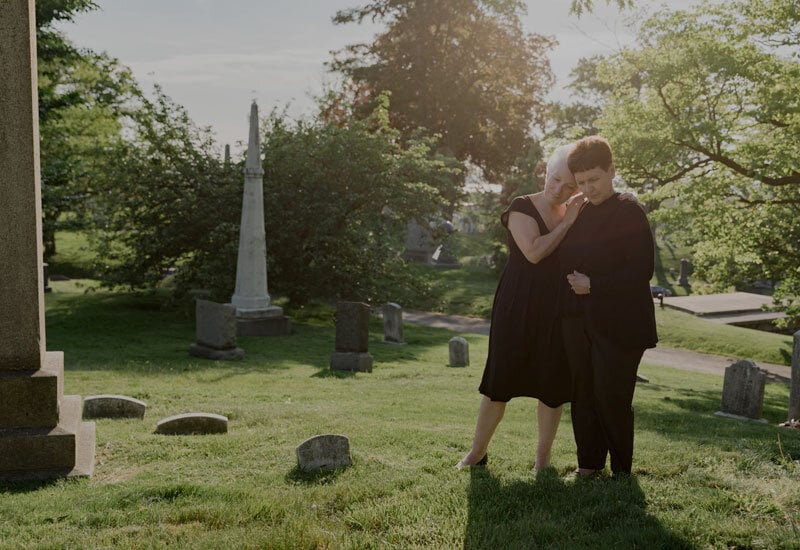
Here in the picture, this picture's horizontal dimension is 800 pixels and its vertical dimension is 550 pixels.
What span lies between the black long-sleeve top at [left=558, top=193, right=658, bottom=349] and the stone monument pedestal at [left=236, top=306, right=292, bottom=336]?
13879mm

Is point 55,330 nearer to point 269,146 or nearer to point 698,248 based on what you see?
point 269,146

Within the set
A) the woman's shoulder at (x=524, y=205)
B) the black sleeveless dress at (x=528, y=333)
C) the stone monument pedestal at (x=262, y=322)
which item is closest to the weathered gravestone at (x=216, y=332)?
the stone monument pedestal at (x=262, y=322)

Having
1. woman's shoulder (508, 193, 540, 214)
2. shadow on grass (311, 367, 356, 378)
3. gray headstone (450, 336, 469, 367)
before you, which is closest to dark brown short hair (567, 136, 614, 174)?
woman's shoulder (508, 193, 540, 214)

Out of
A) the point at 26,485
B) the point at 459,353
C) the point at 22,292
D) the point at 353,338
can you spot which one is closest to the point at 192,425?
the point at 26,485

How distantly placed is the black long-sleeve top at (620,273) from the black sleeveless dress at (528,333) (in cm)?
30

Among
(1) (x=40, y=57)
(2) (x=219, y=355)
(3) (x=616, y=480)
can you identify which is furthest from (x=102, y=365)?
(3) (x=616, y=480)

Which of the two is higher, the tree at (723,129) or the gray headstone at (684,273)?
the tree at (723,129)

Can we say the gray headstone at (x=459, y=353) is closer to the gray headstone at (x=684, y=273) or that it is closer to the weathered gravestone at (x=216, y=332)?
the weathered gravestone at (x=216, y=332)

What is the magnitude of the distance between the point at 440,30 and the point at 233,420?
33112mm

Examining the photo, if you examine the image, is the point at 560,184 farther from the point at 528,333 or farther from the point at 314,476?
the point at 314,476

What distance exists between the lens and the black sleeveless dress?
192 inches

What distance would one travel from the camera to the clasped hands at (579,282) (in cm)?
460

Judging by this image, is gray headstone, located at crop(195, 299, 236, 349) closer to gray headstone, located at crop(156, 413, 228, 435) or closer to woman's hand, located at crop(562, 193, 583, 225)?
gray headstone, located at crop(156, 413, 228, 435)

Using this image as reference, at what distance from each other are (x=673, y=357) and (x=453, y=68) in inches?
878
